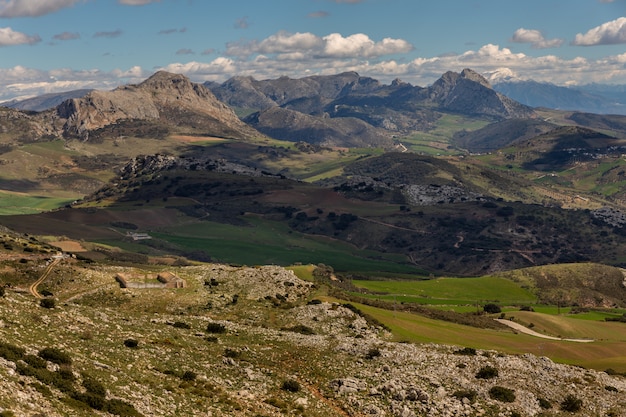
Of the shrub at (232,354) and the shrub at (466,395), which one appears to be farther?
the shrub at (232,354)

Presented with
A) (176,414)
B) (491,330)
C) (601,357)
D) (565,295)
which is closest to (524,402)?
(176,414)

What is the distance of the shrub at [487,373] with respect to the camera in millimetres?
63406

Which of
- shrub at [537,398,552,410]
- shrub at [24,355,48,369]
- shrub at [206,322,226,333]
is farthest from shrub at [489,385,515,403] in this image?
shrub at [24,355,48,369]

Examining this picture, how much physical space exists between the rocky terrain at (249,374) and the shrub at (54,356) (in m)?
0.12

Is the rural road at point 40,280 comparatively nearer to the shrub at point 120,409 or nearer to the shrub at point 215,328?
the shrub at point 215,328

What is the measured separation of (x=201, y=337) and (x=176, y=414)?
23.7 m

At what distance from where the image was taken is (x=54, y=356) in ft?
153

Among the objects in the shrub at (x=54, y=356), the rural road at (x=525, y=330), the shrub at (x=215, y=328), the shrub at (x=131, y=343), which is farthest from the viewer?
the rural road at (x=525, y=330)

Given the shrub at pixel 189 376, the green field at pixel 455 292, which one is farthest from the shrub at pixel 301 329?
the green field at pixel 455 292

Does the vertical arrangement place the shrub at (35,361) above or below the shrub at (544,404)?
above

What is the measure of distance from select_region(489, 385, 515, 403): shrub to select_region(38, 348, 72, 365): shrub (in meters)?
39.1

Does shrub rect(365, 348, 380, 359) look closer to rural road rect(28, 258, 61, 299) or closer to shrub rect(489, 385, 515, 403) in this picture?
shrub rect(489, 385, 515, 403)

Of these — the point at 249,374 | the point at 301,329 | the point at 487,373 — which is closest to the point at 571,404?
the point at 487,373

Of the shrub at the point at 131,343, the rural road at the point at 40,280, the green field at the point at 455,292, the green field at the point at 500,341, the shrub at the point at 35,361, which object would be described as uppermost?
the shrub at the point at 35,361
